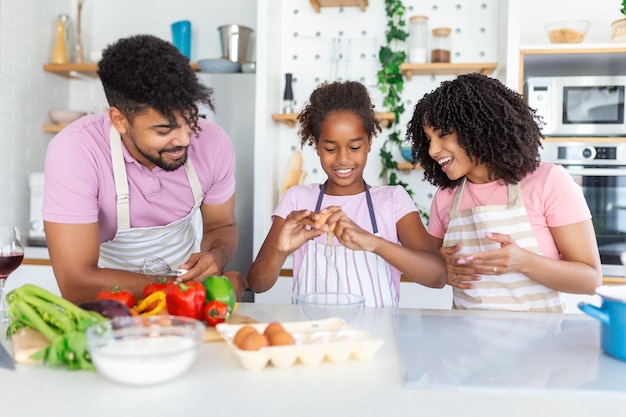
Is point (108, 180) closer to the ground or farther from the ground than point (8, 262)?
farther from the ground

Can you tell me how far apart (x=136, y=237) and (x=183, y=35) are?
1.94m

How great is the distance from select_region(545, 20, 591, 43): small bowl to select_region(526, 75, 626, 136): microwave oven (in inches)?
8.8

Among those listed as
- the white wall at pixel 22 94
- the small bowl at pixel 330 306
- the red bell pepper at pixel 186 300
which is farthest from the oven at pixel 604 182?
the white wall at pixel 22 94

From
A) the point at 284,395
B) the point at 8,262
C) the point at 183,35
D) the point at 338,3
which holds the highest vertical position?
the point at 338,3

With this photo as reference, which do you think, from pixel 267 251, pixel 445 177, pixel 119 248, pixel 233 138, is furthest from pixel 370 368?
pixel 233 138

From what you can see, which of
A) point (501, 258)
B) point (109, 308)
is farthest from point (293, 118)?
point (109, 308)

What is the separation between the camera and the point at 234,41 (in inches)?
127

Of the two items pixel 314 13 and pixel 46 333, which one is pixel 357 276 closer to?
pixel 46 333

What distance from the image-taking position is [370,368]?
937mm

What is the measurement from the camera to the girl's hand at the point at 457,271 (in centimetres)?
154

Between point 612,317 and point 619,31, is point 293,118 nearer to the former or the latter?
point 619,31

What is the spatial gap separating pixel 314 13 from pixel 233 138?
0.86 meters

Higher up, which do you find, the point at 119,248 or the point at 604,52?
the point at 604,52

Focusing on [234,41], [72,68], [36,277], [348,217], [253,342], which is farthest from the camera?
[72,68]
